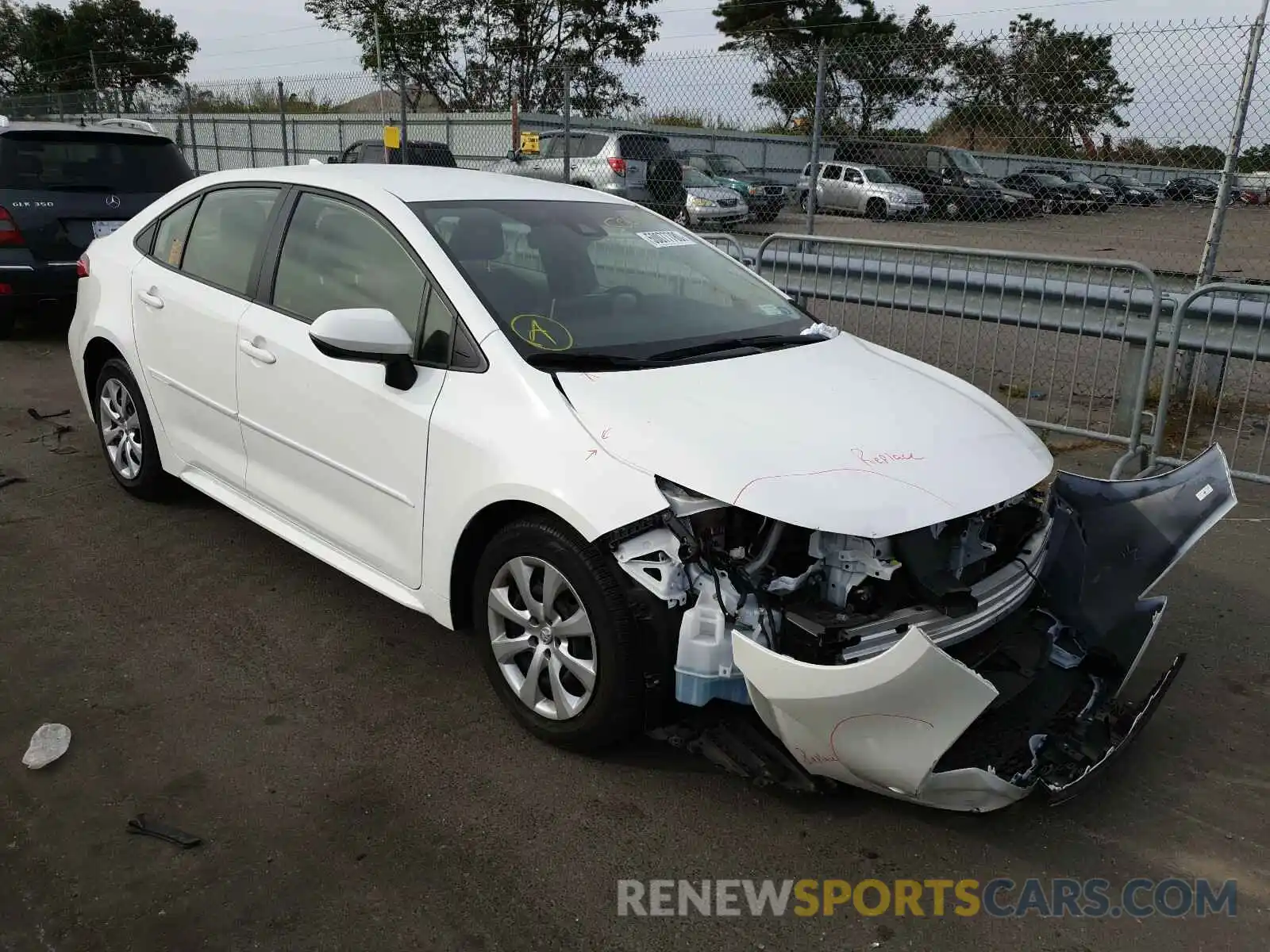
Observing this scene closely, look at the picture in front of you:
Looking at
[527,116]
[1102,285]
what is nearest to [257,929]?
[1102,285]

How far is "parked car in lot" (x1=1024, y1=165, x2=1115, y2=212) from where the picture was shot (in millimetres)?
8352

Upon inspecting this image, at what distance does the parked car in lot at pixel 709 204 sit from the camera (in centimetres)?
1502

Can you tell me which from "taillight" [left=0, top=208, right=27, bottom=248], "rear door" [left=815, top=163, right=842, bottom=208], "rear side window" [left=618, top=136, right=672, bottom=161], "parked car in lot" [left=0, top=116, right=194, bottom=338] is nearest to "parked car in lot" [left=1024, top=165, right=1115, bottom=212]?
"rear door" [left=815, top=163, right=842, bottom=208]

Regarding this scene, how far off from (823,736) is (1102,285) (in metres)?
4.50

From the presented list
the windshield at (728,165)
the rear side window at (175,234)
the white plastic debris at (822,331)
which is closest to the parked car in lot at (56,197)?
the rear side window at (175,234)

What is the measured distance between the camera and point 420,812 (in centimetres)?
288

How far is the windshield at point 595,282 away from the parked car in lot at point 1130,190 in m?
5.05

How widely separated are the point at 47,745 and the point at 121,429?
2330 millimetres

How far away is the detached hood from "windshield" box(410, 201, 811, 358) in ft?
0.86

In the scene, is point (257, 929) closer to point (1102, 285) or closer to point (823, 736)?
point (823, 736)

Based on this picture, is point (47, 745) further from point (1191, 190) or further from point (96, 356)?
point (1191, 190)

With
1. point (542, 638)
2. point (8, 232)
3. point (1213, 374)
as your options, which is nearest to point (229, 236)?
point (542, 638)

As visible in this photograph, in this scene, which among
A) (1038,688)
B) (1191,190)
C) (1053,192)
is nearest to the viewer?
(1038,688)

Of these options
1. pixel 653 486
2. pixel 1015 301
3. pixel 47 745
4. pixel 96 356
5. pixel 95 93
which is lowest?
pixel 47 745
